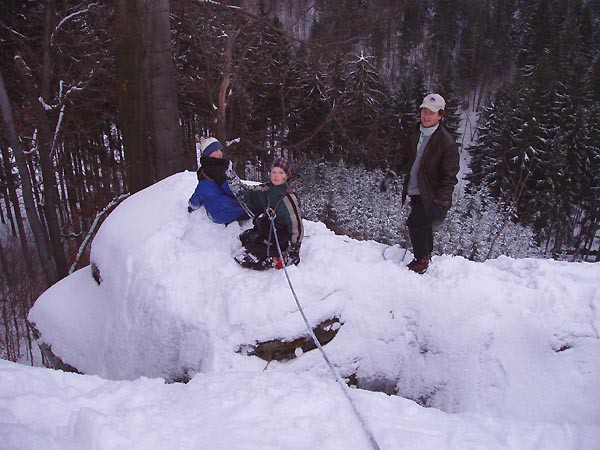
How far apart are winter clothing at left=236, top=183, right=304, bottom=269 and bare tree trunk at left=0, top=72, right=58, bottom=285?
6730mm

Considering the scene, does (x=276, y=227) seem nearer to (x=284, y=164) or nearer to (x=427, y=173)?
(x=284, y=164)

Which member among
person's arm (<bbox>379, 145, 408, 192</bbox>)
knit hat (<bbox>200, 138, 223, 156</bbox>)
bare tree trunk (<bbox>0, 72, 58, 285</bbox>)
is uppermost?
knit hat (<bbox>200, 138, 223, 156</bbox>)

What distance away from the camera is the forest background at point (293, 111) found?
30.2 feet

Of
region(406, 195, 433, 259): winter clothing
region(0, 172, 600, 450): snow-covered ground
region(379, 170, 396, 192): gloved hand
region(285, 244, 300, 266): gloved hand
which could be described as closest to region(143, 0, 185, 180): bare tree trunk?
region(0, 172, 600, 450): snow-covered ground

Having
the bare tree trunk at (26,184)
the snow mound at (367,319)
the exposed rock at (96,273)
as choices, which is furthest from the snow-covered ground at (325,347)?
the bare tree trunk at (26,184)

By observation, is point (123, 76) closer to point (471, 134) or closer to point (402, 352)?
point (402, 352)

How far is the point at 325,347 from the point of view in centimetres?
434

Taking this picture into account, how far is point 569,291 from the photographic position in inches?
169

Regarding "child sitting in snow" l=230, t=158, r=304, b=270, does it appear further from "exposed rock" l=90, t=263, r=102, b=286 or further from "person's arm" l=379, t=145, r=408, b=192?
"exposed rock" l=90, t=263, r=102, b=286

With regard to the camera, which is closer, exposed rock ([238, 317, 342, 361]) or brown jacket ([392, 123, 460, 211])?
exposed rock ([238, 317, 342, 361])

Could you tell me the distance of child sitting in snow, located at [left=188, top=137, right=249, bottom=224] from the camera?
4918 millimetres

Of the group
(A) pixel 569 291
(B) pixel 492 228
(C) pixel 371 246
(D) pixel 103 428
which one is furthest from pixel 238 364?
(B) pixel 492 228

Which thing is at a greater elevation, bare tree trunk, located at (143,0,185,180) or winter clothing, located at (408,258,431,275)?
bare tree trunk, located at (143,0,185,180)

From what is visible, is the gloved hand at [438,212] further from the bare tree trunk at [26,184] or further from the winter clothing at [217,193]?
the bare tree trunk at [26,184]
